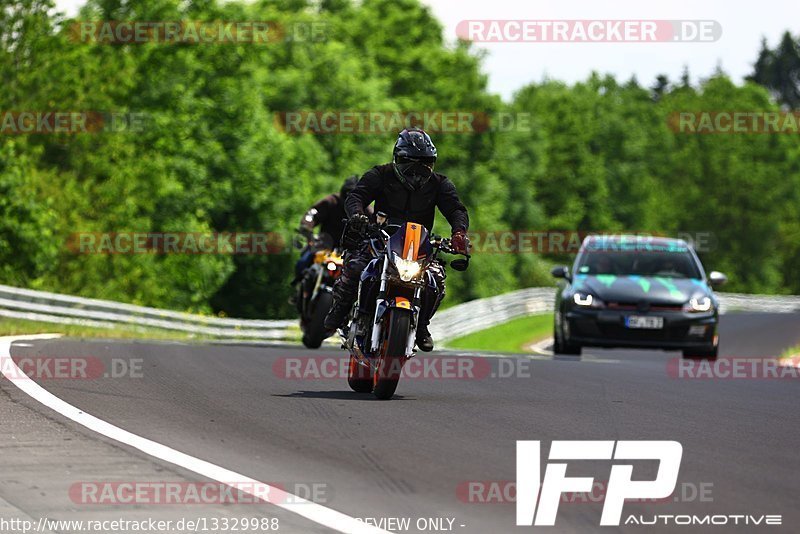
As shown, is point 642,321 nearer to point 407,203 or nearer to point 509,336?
point 407,203

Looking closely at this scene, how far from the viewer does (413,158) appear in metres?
10.8

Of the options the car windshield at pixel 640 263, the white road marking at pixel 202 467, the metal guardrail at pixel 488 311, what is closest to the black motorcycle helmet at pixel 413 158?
the white road marking at pixel 202 467

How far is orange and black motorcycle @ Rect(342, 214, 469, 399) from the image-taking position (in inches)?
407

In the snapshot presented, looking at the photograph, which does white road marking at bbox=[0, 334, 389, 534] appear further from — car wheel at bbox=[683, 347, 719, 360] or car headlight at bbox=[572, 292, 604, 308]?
car wheel at bbox=[683, 347, 719, 360]

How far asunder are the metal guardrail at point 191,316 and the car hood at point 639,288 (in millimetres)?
9178

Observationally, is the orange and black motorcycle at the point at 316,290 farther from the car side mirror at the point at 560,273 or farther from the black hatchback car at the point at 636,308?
the black hatchback car at the point at 636,308

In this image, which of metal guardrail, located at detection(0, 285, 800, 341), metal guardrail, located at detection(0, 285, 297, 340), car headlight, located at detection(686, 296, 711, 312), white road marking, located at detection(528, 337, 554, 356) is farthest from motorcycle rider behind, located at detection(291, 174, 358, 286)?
Result: white road marking, located at detection(528, 337, 554, 356)

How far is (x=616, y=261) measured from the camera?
20.6 m

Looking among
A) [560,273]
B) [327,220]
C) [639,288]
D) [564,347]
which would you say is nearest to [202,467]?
[327,220]

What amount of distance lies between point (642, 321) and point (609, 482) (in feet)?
42.7

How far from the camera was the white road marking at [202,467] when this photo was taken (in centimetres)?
588

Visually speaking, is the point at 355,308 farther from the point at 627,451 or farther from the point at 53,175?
the point at 53,175

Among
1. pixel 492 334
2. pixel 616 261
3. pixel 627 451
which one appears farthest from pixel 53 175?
pixel 627 451

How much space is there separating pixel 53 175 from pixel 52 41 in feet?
14.9
